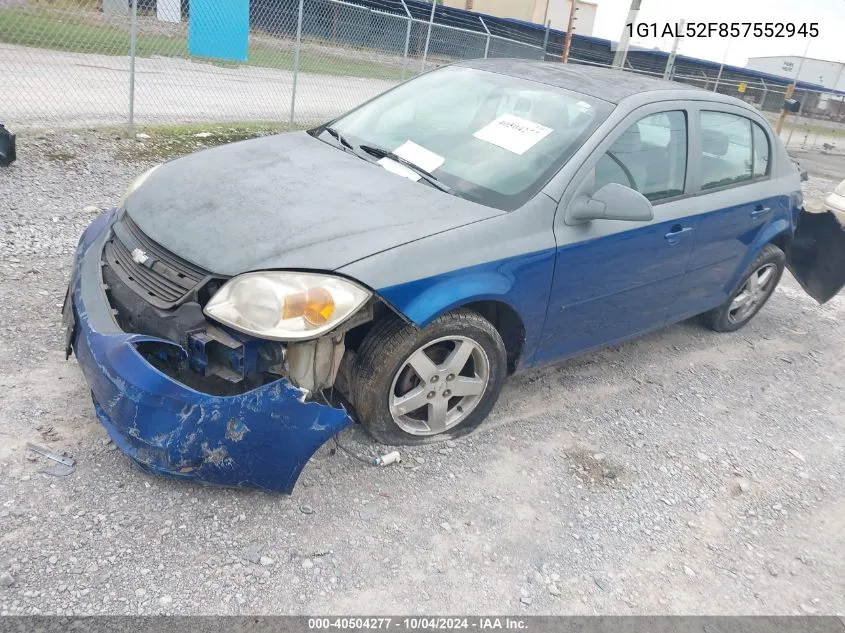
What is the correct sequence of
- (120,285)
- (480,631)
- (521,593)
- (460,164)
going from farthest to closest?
(460,164) → (120,285) → (521,593) → (480,631)

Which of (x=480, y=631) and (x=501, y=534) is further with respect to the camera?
(x=501, y=534)

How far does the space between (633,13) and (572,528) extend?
42.5ft

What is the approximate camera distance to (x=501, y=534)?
283 centimetres

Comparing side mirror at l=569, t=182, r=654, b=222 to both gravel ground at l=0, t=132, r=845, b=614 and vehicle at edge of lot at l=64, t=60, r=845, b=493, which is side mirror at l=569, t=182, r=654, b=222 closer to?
vehicle at edge of lot at l=64, t=60, r=845, b=493

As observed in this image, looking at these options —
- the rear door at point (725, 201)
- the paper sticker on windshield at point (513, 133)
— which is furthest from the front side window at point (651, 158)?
the paper sticker on windshield at point (513, 133)

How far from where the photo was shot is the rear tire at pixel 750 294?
4.99 meters

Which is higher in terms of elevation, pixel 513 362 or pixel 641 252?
pixel 641 252

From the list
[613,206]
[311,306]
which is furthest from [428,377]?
[613,206]

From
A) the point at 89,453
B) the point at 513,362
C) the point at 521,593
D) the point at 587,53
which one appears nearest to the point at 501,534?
the point at 521,593

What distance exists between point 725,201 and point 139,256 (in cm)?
336

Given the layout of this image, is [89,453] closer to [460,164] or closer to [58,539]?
[58,539]

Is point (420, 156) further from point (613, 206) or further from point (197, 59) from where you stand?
point (197, 59)

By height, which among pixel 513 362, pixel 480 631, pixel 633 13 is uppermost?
pixel 633 13

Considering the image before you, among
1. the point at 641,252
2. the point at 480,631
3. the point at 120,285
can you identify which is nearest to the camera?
the point at 480,631
